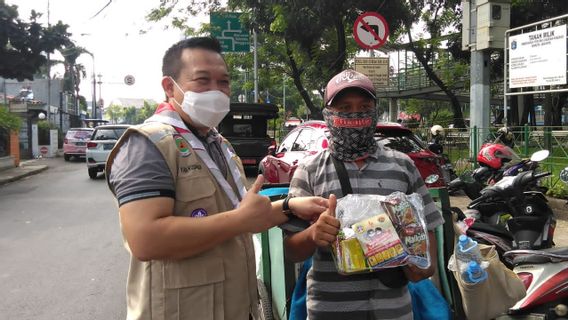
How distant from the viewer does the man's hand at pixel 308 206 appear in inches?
68.8

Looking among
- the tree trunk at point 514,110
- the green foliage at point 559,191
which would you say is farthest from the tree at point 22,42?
the green foliage at point 559,191

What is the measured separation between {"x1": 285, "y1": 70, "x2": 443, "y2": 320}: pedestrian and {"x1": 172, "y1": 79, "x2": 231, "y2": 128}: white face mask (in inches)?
18.8

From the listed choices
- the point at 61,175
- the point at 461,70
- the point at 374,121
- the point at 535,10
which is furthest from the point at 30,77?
the point at 374,121

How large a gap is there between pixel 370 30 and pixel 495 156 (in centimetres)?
329

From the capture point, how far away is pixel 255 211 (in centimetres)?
148

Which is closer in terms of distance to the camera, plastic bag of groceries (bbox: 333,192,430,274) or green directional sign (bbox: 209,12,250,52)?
plastic bag of groceries (bbox: 333,192,430,274)

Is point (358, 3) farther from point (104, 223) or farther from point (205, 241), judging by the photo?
point (205, 241)

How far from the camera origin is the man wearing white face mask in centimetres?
142

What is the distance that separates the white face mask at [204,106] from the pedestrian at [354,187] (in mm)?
477

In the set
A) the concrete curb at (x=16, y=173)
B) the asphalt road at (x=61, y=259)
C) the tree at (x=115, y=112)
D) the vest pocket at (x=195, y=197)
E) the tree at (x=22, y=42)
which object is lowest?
the asphalt road at (x=61, y=259)

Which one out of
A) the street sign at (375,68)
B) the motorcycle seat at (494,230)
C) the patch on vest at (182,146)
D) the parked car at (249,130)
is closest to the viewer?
the patch on vest at (182,146)

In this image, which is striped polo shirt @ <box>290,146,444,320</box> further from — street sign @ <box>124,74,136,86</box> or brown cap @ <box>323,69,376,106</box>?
street sign @ <box>124,74,136,86</box>

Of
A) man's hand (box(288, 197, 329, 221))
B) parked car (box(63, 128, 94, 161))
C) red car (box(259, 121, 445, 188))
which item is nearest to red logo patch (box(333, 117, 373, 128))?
man's hand (box(288, 197, 329, 221))

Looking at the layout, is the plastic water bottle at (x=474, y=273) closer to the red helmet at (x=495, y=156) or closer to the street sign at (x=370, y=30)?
the red helmet at (x=495, y=156)
